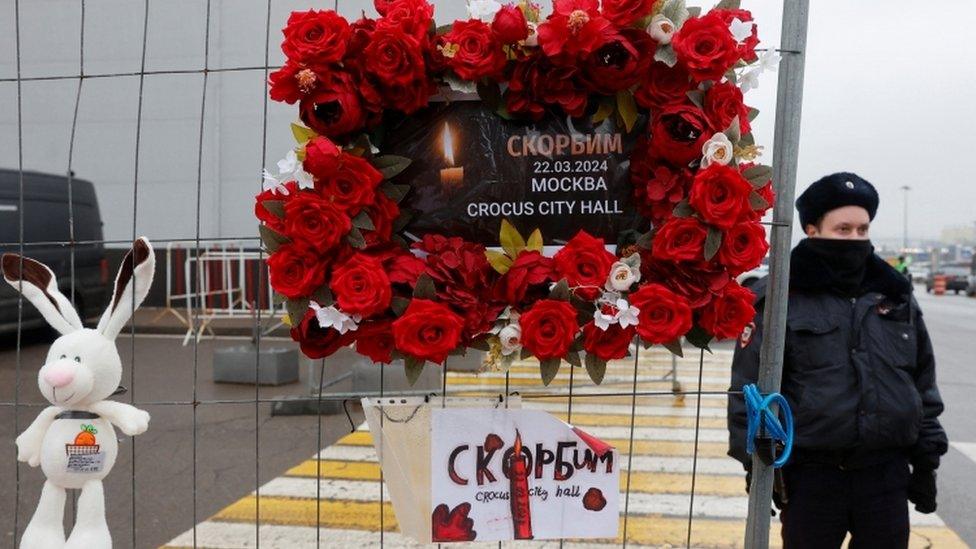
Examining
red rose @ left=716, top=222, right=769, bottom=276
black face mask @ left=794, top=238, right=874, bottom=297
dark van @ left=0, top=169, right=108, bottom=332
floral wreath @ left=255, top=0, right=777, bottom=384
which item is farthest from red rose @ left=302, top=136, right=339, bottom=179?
dark van @ left=0, top=169, right=108, bottom=332

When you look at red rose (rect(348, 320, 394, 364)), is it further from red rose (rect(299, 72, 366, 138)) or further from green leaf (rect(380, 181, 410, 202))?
red rose (rect(299, 72, 366, 138))

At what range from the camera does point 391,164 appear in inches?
71.7

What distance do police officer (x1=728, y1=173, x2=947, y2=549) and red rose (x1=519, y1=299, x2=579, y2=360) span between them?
1.03 m

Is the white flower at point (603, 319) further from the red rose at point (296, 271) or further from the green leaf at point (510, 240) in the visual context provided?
the red rose at point (296, 271)

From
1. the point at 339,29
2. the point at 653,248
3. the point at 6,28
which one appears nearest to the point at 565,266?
the point at 653,248

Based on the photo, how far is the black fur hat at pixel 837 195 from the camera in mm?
2562

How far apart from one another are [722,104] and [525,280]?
1.92 feet

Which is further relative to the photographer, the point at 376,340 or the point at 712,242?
the point at 376,340

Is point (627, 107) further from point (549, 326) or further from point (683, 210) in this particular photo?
point (549, 326)

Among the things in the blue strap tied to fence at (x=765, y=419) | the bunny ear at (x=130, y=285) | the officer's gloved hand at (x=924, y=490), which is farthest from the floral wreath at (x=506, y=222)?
the officer's gloved hand at (x=924, y=490)

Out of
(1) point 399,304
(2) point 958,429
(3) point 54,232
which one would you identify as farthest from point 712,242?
(3) point 54,232

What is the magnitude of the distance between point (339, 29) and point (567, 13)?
500 mm

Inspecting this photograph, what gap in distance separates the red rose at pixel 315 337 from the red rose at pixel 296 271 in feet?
0.21

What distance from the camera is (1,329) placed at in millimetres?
9875
